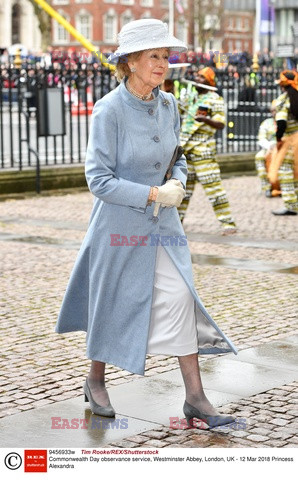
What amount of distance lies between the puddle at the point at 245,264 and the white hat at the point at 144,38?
4.73m

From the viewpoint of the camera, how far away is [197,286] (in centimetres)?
868

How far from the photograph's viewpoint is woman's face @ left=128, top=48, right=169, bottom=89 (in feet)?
15.9

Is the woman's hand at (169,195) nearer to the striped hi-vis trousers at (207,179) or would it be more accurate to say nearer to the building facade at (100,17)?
the striped hi-vis trousers at (207,179)

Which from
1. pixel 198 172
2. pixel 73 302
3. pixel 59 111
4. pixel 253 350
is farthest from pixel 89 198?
pixel 73 302

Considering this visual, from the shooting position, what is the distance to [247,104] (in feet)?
63.7

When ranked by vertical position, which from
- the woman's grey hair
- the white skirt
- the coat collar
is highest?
the woman's grey hair

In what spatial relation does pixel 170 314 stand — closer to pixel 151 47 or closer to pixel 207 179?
pixel 151 47

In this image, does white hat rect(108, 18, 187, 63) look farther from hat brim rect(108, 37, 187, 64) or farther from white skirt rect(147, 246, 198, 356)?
white skirt rect(147, 246, 198, 356)

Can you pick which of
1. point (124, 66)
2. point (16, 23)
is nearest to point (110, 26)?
point (16, 23)

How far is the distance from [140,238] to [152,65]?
78 centimetres

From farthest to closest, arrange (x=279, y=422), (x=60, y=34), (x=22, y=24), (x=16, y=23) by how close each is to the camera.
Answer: (x=60, y=34)
(x=16, y=23)
(x=22, y=24)
(x=279, y=422)

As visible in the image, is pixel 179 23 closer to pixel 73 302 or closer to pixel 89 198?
pixel 89 198

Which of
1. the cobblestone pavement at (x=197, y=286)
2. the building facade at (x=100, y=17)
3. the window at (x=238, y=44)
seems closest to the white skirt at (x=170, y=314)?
the cobblestone pavement at (x=197, y=286)

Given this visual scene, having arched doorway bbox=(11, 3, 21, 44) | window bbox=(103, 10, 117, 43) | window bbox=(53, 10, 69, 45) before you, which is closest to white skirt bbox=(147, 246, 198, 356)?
arched doorway bbox=(11, 3, 21, 44)
